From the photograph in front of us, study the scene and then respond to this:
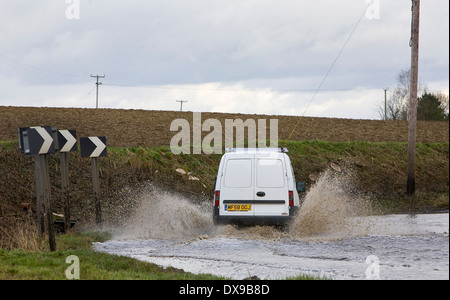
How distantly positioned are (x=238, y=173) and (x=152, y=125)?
1196 inches

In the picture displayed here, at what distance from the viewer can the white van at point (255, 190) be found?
47.3 feet

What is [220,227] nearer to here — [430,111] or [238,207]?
[238,207]

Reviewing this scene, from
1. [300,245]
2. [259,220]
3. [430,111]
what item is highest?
[430,111]

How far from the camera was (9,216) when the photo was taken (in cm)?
1742

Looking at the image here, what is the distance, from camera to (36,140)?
12.7m

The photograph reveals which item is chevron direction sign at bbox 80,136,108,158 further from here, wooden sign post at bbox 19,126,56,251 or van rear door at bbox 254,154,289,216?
van rear door at bbox 254,154,289,216

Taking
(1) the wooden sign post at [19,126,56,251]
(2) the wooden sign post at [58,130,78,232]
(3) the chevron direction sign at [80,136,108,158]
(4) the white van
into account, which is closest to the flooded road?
(4) the white van

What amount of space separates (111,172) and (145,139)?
11878 millimetres

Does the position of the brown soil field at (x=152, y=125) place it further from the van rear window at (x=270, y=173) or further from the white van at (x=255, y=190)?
the van rear window at (x=270, y=173)

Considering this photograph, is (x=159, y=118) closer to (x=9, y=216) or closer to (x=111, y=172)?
(x=111, y=172)

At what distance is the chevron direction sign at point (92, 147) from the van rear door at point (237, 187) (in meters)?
3.80

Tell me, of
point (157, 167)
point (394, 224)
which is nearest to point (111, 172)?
point (157, 167)

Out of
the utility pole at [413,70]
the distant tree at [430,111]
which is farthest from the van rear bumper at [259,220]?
the distant tree at [430,111]

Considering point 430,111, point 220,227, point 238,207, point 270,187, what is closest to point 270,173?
point 270,187
